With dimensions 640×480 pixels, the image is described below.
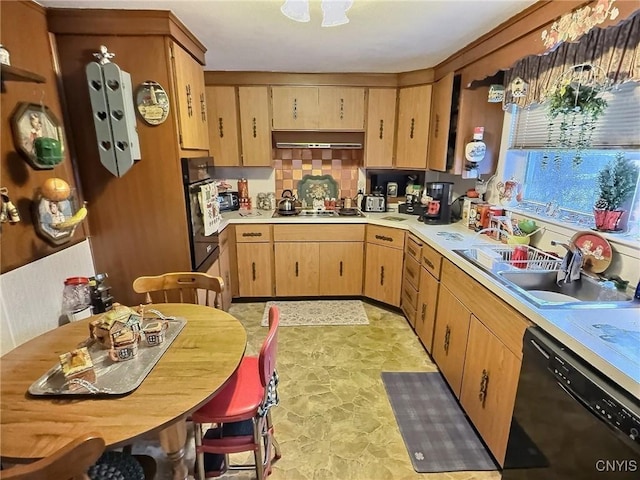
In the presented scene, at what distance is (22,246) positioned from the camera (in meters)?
1.54

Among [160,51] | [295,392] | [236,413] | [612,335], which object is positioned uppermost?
[160,51]

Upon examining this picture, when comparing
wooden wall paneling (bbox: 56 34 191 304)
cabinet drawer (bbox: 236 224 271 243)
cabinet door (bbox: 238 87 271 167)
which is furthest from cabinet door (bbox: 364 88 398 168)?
wooden wall paneling (bbox: 56 34 191 304)

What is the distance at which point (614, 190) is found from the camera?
172 cm

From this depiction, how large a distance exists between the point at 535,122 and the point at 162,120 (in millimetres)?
2452

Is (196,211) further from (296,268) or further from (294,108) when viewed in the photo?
(294,108)

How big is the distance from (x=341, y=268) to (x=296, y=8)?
2.41 m

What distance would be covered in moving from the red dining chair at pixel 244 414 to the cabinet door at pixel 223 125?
2.36m

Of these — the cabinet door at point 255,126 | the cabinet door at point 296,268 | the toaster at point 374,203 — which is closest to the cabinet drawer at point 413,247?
the toaster at point 374,203

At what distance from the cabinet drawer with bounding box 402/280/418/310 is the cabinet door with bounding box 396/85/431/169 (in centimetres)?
115

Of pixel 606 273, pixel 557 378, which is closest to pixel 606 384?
pixel 557 378

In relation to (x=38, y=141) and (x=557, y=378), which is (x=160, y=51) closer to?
(x=38, y=141)

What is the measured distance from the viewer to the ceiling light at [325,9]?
139 centimetres

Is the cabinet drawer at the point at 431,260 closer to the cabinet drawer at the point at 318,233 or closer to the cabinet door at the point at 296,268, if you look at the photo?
the cabinet drawer at the point at 318,233

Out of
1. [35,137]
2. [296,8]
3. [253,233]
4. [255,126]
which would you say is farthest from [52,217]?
[255,126]
